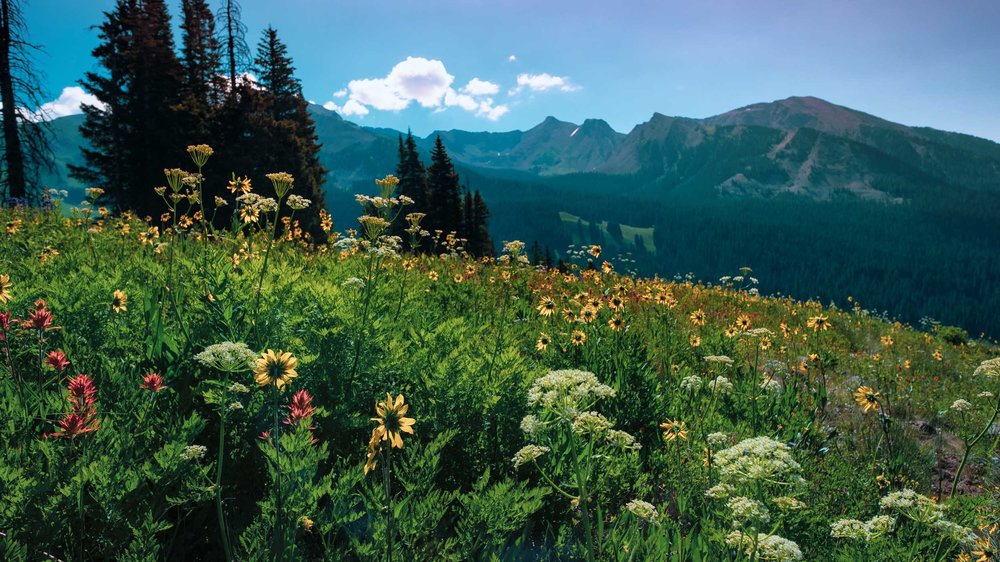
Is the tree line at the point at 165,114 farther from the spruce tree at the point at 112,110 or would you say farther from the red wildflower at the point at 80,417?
the red wildflower at the point at 80,417

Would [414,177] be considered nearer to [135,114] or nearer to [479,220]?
[479,220]

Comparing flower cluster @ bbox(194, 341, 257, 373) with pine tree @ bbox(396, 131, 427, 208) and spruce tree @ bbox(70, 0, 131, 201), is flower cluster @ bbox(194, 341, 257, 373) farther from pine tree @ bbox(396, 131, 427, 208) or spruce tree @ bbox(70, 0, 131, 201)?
pine tree @ bbox(396, 131, 427, 208)

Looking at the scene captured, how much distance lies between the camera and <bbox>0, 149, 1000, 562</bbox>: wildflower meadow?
2053 millimetres

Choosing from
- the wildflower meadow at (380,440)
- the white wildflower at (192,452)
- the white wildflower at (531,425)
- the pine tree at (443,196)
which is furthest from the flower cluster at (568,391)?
the pine tree at (443,196)

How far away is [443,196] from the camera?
173 feet

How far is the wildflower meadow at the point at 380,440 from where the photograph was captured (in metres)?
2.05

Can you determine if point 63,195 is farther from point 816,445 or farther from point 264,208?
point 816,445

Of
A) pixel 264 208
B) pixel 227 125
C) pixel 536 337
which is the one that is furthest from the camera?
pixel 227 125

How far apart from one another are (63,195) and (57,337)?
7971mm

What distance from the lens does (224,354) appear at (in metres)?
2.03

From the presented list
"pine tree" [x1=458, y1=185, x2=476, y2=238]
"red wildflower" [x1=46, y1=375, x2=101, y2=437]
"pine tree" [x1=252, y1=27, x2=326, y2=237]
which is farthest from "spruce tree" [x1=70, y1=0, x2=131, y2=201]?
"red wildflower" [x1=46, y1=375, x2=101, y2=437]

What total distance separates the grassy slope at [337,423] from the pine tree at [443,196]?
45.8 meters

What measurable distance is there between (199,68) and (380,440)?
43514 millimetres

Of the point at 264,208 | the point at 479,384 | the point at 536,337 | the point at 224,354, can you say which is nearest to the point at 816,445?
the point at 536,337
